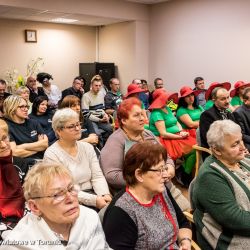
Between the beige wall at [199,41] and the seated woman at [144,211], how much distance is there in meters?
5.04

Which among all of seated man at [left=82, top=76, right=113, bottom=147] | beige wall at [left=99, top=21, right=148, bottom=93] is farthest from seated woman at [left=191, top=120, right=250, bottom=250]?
beige wall at [left=99, top=21, right=148, bottom=93]

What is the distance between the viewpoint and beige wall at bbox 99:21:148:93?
25.2 feet

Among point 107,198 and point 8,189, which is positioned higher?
point 8,189

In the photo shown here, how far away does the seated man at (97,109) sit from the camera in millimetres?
5188

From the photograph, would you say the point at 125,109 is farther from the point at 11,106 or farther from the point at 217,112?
the point at 217,112

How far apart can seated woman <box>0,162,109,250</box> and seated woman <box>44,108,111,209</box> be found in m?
0.92

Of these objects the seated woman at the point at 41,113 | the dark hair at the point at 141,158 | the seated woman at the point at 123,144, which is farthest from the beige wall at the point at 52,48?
the dark hair at the point at 141,158

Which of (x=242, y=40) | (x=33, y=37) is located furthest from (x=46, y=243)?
(x=33, y=37)

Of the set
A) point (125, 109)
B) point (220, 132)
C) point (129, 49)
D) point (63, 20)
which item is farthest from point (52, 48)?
point (220, 132)

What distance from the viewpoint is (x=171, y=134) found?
388 centimetres

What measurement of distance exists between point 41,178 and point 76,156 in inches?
42.4

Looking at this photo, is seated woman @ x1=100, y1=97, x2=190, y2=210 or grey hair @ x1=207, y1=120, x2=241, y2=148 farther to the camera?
seated woman @ x1=100, y1=97, x2=190, y2=210

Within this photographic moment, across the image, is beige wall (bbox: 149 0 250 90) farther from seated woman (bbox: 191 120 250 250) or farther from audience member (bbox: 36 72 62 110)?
seated woman (bbox: 191 120 250 250)

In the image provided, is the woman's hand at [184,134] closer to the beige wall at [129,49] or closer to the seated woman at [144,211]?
the seated woman at [144,211]
